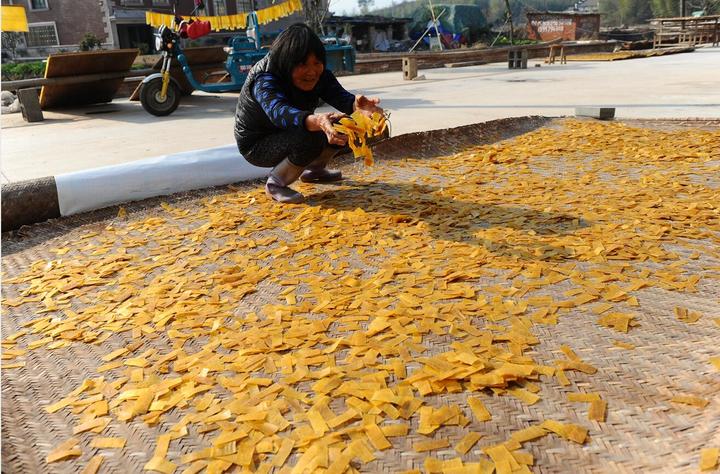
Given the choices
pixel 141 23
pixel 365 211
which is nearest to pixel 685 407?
pixel 365 211

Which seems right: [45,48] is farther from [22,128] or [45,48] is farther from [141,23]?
[22,128]

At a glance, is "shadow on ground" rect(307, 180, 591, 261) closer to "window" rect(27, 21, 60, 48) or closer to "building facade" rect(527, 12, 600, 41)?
"window" rect(27, 21, 60, 48)

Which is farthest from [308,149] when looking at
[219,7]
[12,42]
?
[219,7]

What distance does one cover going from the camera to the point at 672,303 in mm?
1615

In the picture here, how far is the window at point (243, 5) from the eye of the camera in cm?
2450

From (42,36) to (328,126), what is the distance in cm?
2469

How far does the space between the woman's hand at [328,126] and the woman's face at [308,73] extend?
0.99ft

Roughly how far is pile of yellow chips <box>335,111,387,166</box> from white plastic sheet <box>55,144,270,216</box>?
1148 millimetres

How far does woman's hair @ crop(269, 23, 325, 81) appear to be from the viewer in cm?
246

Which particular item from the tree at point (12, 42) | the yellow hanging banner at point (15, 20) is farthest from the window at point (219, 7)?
the yellow hanging banner at point (15, 20)

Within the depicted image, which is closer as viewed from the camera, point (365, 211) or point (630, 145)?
point (365, 211)

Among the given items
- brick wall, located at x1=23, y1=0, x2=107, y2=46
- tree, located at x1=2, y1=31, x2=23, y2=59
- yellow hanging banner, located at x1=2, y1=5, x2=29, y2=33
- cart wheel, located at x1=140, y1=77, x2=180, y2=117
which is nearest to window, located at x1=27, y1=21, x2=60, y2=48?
brick wall, located at x1=23, y1=0, x2=107, y2=46

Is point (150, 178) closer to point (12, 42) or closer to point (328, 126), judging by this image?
point (328, 126)

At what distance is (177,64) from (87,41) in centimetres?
1622
